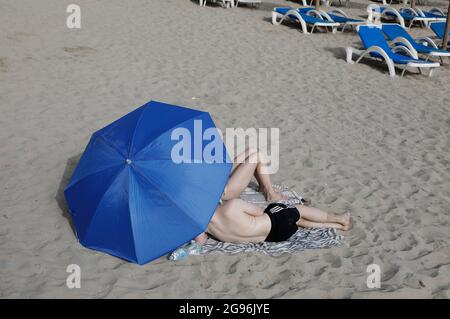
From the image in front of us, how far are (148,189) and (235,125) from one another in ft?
9.42

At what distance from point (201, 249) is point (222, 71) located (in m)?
4.70

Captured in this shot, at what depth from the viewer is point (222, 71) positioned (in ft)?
24.8

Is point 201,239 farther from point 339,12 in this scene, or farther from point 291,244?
point 339,12

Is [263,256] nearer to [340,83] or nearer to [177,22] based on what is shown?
[340,83]

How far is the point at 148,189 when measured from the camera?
2.96 meters

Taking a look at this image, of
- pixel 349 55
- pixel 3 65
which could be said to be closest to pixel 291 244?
pixel 3 65

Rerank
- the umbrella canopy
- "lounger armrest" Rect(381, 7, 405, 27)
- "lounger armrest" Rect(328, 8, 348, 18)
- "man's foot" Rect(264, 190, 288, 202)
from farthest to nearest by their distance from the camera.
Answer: "lounger armrest" Rect(328, 8, 348, 18), "lounger armrest" Rect(381, 7, 405, 27), "man's foot" Rect(264, 190, 288, 202), the umbrella canopy

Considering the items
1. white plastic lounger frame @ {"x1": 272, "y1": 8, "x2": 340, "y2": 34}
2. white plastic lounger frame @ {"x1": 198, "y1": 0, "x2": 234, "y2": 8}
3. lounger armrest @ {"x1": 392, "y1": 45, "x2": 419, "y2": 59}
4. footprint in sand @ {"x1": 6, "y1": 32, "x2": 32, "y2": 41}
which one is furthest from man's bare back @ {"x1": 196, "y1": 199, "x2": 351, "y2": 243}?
white plastic lounger frame @ {"x1": 198, "y1": 0, "x2": 234, "y2": 8}

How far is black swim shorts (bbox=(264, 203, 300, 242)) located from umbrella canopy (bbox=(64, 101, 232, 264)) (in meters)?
0.51

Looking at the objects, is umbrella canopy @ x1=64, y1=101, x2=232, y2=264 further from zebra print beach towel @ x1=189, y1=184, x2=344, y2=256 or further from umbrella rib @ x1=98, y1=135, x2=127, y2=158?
zebra print beach towel @ x1=189, y1=184, x2=344, y2=256

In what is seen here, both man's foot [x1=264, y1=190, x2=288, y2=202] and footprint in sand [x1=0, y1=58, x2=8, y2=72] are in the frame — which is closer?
man's foot [x1=264, y1=190, x2=288, y2=202]

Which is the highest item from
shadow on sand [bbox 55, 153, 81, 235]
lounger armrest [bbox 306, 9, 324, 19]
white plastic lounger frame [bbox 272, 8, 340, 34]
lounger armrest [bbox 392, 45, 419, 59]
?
lounger armrest [bbox 306, 9, 324, 19]

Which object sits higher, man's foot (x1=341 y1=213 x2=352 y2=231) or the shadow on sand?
man's foot (x1=341 y1=213 x2=352 y2=231)

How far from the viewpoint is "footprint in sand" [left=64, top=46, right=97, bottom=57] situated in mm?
7874
